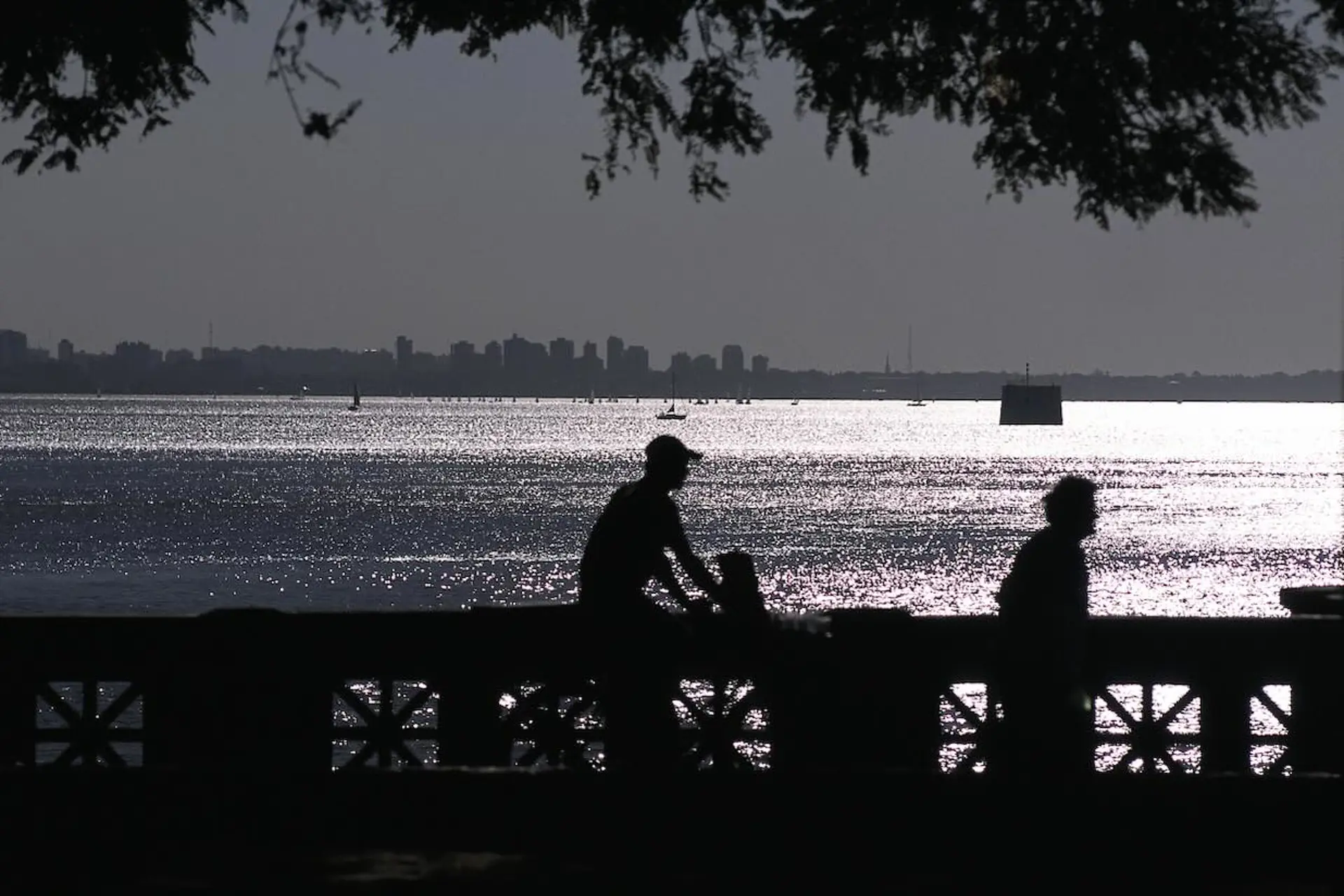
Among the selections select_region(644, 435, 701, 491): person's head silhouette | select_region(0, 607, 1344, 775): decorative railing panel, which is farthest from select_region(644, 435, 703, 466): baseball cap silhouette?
select_region(0, 607, 1344, 775): decorative railing panel

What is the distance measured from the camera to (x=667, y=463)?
356 inches

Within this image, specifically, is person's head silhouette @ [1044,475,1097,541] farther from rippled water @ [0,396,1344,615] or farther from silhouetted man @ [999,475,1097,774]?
rippled water @ [0,396,1344,615]

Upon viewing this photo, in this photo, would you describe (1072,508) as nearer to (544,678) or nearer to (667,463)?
(667,463)

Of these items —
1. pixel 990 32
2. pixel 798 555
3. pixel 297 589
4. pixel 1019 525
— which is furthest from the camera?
pixel 1019 525

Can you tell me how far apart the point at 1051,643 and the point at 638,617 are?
1.85 meters

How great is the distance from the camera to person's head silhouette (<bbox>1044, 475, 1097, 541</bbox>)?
333 inches

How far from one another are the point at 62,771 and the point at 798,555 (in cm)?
7770

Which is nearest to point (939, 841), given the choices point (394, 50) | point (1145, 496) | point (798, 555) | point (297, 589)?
point (394, 50)

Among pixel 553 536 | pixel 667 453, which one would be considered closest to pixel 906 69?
pixel 667 453

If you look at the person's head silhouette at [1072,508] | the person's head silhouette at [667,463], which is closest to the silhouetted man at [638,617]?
the person's head silhouette at [667,463]

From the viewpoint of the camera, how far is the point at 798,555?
84.8 m

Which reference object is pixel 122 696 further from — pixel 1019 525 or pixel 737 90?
Result: pixel 1019 525

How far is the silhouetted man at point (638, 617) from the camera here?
29.4ft

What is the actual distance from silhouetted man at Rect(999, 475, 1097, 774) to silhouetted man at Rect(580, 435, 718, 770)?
1.40 meters
